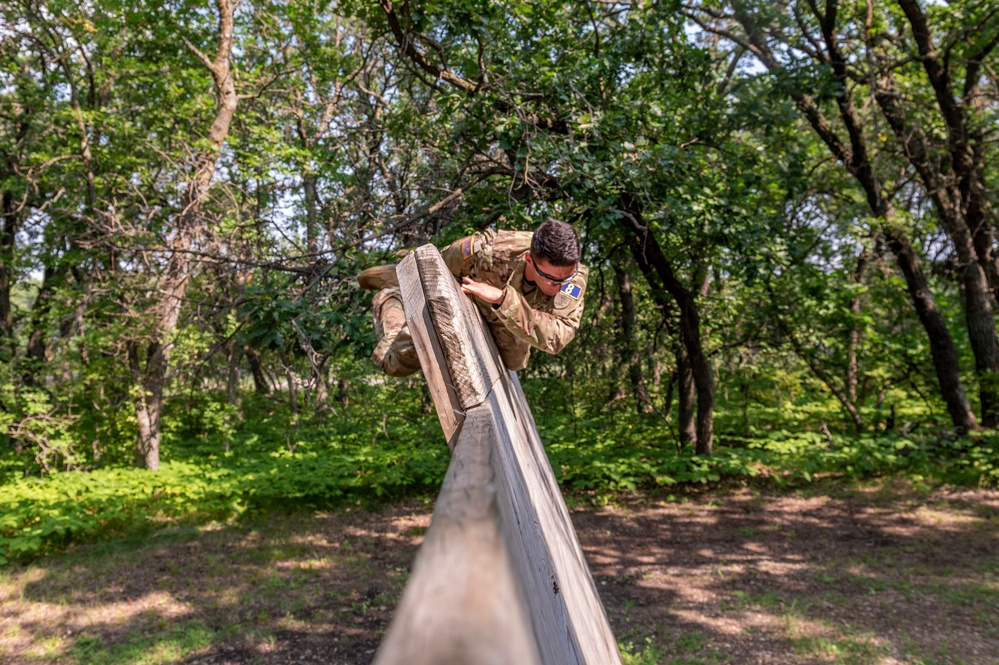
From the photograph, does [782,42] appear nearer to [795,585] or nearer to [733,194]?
[733,194]

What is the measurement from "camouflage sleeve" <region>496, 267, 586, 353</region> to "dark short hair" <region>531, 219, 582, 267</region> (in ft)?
0.81

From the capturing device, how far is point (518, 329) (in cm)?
242

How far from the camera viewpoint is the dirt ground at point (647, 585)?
17.8 feet

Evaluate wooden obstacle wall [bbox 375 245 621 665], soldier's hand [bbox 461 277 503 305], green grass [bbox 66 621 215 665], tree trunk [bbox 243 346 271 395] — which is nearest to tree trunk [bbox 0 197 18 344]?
tree trunk [bbox 243 346 271 395]

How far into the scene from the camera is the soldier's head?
9.17 ft

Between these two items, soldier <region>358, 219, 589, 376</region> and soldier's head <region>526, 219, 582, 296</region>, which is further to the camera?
soldier's head <region>526, 219, 582, 296</region>

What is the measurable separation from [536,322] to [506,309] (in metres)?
0.20

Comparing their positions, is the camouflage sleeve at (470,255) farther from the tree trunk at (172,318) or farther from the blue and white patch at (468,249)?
the tree trunk at (172,318)

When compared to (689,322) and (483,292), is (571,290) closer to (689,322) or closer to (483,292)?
(483,292)

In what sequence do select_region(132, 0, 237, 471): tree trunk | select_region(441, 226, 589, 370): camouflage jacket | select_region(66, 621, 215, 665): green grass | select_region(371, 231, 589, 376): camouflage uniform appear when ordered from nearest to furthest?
select_region(371, 231, 589, 376): camouflage uniform, select_region(441, 226, 589, 370): camouflage jacket, select_region(66, 621, 215, 665): green grass, select_region(132, 0, 237, 471): tree trunk

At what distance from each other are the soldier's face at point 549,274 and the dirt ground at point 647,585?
3.36m

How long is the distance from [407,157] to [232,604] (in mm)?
4971

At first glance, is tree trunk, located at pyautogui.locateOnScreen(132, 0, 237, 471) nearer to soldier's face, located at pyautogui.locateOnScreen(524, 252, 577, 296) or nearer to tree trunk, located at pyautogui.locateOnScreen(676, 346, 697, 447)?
tree trunk, located at pyautogui.locateOnScreen(676, 346, 697, 447)

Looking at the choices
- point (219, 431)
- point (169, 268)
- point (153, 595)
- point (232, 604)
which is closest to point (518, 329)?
point (232, 604)
